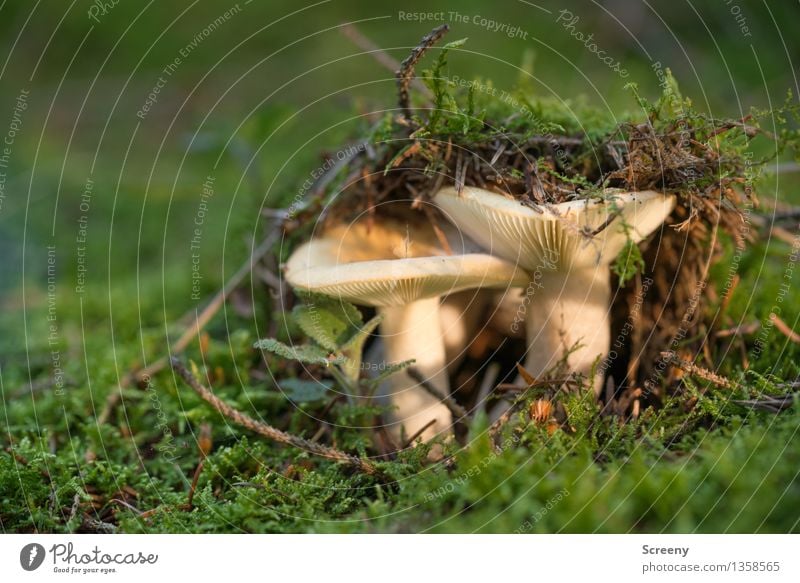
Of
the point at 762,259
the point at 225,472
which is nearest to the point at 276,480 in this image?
the point at 225,472

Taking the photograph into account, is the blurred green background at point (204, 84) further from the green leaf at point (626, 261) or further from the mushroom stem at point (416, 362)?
the green leaf at point (626, 261)

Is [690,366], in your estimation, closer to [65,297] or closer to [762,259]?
[762,259]

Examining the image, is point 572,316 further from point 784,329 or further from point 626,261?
point 784,329

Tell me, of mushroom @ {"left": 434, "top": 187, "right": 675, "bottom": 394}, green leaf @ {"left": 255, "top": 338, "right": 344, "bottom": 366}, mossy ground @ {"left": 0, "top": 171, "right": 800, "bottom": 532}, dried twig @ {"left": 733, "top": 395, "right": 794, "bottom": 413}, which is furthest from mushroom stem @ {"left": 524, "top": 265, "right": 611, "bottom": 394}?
green leaf @ {"left": 255, "top": 338, "right": 344, "bottom": 366}

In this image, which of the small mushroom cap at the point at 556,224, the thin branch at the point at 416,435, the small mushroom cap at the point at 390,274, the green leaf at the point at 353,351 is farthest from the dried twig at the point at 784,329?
the green leaf at the point at 353,351

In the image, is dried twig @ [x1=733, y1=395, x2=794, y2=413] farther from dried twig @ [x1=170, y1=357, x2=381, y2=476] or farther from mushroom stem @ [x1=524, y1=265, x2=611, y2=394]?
dried twig @ [x1=170, y1=357, x2=381, y2=476]

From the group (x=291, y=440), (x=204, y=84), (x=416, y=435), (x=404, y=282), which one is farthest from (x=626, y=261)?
(x=204, y=84)
